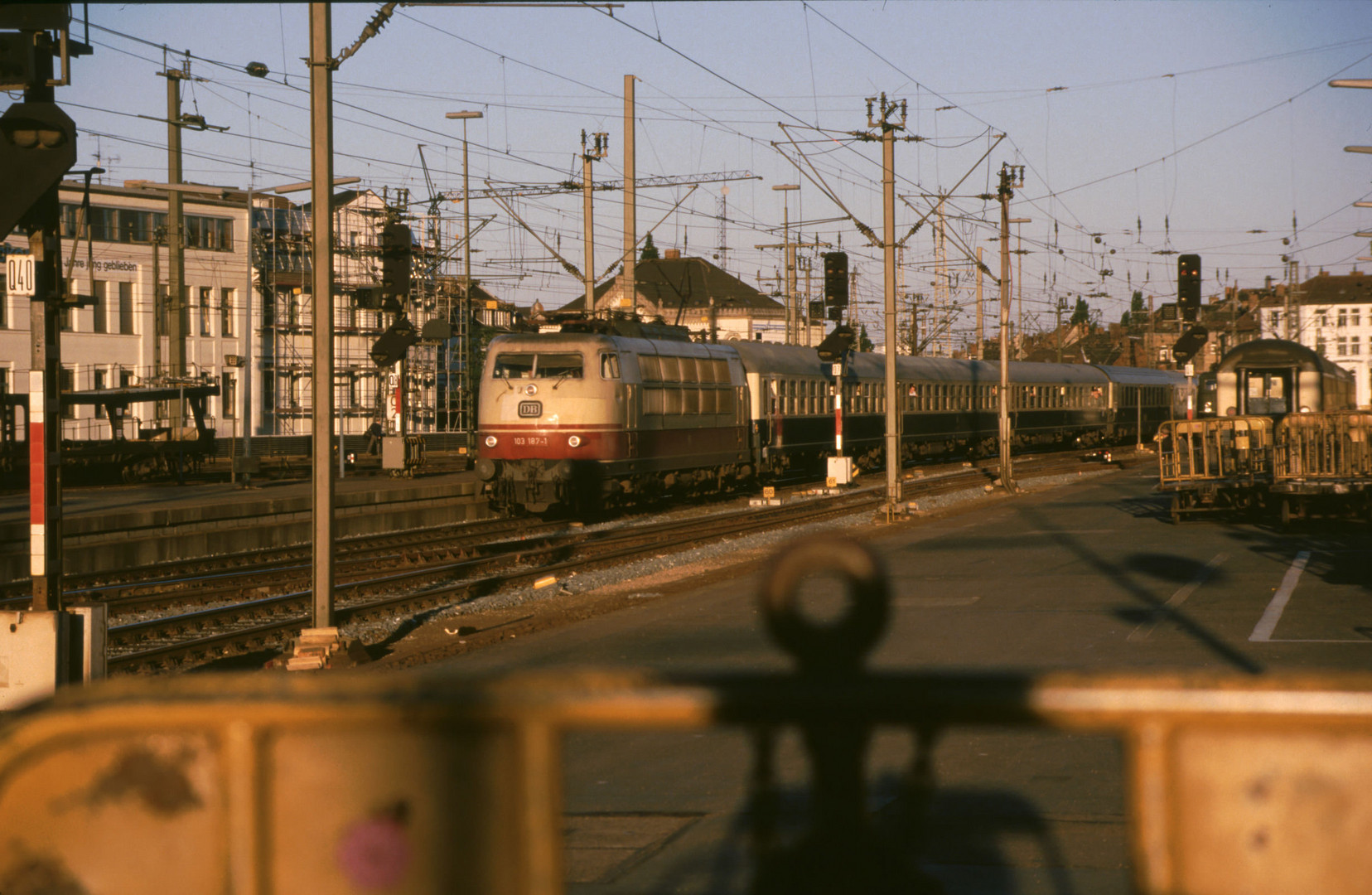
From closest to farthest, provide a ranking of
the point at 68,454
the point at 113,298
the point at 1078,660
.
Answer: the point at 1078,660 → the point at 68,454 → the point at 113,298

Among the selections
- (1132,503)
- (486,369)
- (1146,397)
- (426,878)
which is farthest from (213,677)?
(1146,397)

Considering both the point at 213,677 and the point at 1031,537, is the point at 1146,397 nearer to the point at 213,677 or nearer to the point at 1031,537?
the point at 1031,537

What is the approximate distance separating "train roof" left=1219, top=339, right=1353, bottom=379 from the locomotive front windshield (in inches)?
533

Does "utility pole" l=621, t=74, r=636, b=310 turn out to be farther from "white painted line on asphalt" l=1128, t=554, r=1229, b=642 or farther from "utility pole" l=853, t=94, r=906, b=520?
"white painted line on asphalt" l=1128, t=554, r=1229, b=642

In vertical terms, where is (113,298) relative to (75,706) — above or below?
above

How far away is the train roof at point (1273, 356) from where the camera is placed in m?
26.9

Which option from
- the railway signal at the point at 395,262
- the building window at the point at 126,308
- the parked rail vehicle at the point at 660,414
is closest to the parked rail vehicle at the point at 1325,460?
the parked rail vehicle at the point at 660,414

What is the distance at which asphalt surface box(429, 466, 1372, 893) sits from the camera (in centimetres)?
529

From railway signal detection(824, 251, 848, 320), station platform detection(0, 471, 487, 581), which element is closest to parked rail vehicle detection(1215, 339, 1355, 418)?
railway signal detection(824, 251, 848, 320)

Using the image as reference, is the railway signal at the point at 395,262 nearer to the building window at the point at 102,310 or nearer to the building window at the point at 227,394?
the building window at the point at 227,394

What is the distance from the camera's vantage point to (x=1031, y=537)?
2056 cm

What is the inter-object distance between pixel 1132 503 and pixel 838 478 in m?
5.96

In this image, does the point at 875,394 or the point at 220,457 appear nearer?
the point at 875,394

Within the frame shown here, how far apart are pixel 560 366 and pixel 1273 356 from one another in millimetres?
14477
